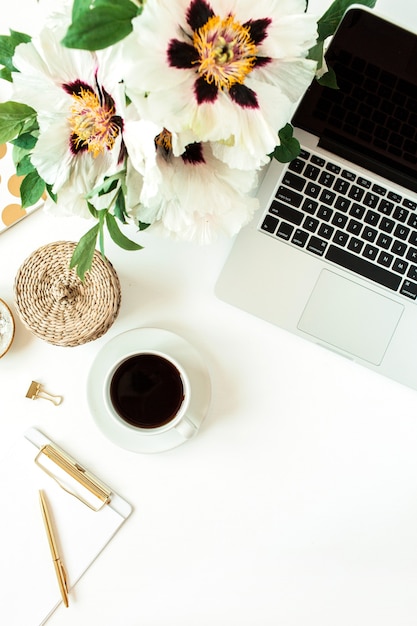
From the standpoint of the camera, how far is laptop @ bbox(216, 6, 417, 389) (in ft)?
2.23

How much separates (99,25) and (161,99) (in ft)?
0.18

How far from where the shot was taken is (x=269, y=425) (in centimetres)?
77

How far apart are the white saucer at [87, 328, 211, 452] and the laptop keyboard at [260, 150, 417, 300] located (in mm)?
188

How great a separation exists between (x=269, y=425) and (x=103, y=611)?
1.07ft

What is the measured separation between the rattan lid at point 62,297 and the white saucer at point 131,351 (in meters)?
0.04

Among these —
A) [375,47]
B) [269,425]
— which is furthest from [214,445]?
[375,47]

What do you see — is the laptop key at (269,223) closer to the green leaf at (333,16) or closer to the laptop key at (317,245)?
the laptop key at (317,245)

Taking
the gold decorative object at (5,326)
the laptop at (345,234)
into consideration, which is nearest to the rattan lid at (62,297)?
the gold decorative object at (5,326)

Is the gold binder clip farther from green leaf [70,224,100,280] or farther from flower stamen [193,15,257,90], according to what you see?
flower stamen [193,15,257,90]

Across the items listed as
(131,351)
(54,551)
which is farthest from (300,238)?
(54,551)

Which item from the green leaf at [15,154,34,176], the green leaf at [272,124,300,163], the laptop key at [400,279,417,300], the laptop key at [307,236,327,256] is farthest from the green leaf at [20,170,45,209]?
the laptop key at [400,279,417,300]

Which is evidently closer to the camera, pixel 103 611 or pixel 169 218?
pixel 169 218

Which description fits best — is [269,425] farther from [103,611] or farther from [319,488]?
[103,611]

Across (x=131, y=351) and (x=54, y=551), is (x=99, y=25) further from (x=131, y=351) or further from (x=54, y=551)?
(x=54, y=551)
